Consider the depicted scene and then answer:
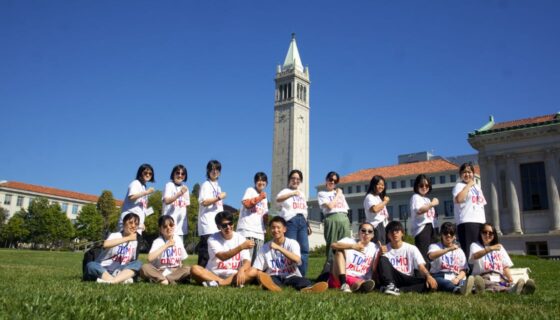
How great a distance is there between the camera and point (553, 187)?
1422 inches

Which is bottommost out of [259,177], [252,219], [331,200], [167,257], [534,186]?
[167,257]

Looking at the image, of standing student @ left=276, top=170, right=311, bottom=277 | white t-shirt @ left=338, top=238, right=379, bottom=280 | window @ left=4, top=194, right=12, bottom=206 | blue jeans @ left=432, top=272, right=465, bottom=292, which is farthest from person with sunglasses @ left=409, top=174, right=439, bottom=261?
window @ left=4, top=194, right=12, bottom=206

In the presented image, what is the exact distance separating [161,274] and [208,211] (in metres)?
1.81

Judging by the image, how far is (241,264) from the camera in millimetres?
8133

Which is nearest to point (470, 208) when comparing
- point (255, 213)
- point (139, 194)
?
point (255, 213)

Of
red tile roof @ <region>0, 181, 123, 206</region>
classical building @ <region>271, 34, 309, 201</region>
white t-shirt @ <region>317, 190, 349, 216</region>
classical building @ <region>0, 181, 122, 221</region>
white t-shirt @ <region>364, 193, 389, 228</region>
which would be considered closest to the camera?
white t-shirt @ <region>364, 193, 389, 228</region>

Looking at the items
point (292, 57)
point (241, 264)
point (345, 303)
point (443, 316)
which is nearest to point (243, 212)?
point (241, 264)

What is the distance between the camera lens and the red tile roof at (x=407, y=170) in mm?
71750

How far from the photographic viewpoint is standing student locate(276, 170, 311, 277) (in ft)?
29.8

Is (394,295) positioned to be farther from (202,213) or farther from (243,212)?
(202,213)

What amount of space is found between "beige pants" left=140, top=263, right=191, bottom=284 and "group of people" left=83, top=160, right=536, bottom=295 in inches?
0.7

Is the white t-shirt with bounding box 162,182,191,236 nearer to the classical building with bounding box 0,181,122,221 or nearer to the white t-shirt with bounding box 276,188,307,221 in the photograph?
the white t-shirt with bounding box 276,188,307,221

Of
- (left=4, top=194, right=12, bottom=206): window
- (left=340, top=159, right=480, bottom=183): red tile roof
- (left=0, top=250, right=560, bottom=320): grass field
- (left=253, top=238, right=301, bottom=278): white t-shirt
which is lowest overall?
(left=0, top=250, right=560, bottom=320): grass field

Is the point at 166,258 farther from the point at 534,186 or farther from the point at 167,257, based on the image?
the point at 534,186
